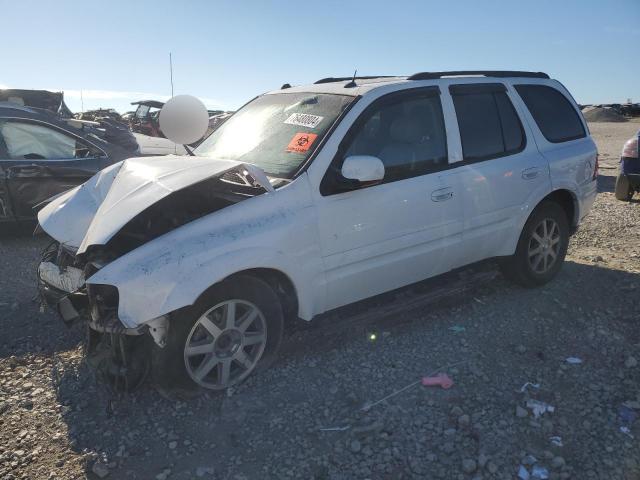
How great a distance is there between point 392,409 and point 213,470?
108 cm

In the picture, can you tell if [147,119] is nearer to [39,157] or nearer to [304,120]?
[39,157]

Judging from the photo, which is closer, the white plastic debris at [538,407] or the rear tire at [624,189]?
the white plastic debris at [538,407]

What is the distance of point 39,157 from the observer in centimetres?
649

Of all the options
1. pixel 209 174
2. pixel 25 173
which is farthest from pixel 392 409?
pixel 25 173

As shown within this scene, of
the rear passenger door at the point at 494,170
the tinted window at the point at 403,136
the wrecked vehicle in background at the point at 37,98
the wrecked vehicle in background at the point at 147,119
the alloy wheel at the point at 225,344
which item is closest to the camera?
the alloy wheel at the point at 225,344

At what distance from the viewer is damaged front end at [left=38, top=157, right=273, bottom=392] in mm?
3006

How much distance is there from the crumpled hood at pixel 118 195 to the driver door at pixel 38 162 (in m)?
2.72

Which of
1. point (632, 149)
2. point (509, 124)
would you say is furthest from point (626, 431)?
point (632, 149)

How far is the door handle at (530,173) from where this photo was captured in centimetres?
448

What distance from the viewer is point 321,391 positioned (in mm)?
3342

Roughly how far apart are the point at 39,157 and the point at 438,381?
5570 mm

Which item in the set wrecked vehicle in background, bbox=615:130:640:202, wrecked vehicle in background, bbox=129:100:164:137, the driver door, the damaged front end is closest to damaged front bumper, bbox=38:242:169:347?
the damaged front end

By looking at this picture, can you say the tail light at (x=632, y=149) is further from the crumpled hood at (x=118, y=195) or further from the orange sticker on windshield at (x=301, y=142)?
the crumpled hood at (x=118, y=195)

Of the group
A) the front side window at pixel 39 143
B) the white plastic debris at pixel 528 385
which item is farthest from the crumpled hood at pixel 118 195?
the front side window at pixel 39 143
